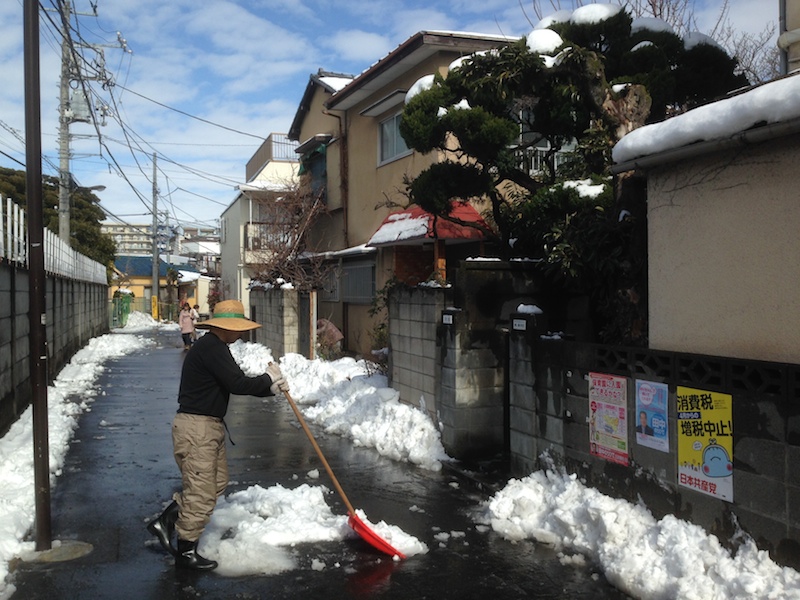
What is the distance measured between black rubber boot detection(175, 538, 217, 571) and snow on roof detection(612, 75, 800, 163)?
4427mm

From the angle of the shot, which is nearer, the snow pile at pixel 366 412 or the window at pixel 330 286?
the snow pile at pixel 366 412

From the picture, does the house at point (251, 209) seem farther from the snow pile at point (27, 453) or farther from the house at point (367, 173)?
A: the snow pile at point (27, 453)

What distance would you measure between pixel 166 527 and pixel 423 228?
8381 mm

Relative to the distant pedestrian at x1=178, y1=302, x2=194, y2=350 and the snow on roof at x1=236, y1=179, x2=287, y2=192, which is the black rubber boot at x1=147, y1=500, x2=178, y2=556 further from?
the snow on roof at x1=236, y1=179, x2=287, y2=192

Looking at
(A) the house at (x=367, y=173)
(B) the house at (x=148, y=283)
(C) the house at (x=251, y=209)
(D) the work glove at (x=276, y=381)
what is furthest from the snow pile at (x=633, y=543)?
(B) the house at (x=148, y=283)

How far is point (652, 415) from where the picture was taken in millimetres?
5258

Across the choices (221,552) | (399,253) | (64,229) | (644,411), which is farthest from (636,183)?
(64,229)

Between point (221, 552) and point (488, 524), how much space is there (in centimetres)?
224

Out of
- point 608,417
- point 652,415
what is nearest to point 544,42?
point 608,417

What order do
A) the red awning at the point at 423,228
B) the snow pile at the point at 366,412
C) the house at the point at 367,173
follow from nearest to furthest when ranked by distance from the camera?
the snow pile at the point at 366,412, the red awning at the point at 423,228, the house at the point at 367,173

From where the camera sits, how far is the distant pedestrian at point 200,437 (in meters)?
5.10

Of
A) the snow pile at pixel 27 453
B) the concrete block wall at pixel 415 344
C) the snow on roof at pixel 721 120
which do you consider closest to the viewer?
the snow on roof at pixel 721 120

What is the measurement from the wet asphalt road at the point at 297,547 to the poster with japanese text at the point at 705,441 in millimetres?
941

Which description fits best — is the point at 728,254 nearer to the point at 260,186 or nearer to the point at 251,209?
the point at 260,186
